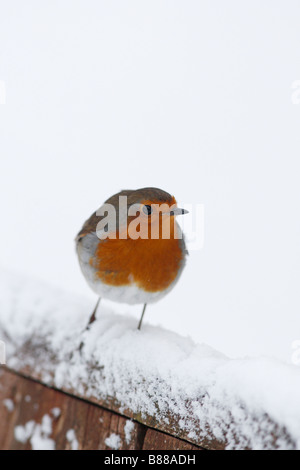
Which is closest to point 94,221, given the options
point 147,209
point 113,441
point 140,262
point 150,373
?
point 140,262

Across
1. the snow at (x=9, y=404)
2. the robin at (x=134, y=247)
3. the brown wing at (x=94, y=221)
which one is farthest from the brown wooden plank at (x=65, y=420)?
the brown wing at (x=94, y=221)

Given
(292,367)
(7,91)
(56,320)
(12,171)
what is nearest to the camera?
(292,367)

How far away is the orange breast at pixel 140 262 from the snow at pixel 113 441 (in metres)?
0.39

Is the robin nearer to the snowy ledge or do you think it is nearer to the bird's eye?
the bird's eye

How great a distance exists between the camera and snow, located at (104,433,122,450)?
53.0 inches

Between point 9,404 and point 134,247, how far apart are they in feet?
2.54

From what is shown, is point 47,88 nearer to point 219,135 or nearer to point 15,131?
point 15,131

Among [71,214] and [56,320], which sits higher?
[71,214]

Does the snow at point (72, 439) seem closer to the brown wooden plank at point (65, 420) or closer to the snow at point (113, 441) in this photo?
the brown wooden plank at point (65, 420)

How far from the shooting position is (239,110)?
421 centimetres

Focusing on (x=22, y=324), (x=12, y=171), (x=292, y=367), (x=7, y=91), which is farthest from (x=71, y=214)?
(x=292, y=367)
